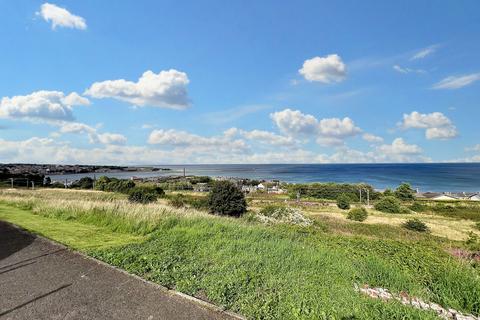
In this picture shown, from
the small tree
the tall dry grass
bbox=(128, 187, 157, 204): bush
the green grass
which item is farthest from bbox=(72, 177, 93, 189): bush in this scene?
the small tree

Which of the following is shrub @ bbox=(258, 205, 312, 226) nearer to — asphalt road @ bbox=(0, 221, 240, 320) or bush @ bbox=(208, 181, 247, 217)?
bush @ bbox=(208, 181, 247, 217)

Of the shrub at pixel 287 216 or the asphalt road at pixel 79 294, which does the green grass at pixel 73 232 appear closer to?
the asphalt road at pixel 79 294

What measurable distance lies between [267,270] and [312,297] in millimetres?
1221

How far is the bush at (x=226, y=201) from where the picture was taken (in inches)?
936

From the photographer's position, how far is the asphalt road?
403 cm

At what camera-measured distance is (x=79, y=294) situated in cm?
460

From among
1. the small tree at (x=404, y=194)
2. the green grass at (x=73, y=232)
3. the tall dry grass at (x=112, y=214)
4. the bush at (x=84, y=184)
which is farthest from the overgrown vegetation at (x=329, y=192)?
the green grass at (x=73, y=232)

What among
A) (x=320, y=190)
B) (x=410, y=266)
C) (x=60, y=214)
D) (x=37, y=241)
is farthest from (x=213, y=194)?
(x=320, y=190)

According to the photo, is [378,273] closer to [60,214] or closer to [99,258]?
[99,258]

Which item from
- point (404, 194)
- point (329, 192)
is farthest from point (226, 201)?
point (404, 194)

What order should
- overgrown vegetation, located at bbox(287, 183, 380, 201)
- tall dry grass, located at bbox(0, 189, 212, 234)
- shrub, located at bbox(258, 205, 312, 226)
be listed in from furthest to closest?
overgrown vegetation, located at bbox(287, 183, 380, 201) < shrub, located at bbox(258, 205, 312, 226) < tall dry grass, located at bbox(0, 189, 212, 234)

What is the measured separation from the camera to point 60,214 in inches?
449

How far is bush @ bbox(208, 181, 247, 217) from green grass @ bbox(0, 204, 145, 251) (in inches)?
552

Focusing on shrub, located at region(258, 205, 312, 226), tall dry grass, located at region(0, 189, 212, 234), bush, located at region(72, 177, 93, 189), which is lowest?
bush, located at region(72, 177, 93, 189)
